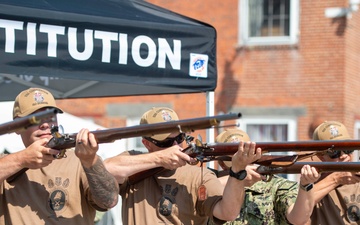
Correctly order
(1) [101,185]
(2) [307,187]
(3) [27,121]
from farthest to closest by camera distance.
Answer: (2) [307,187] → (1) [101,185] → (3) [27,121]

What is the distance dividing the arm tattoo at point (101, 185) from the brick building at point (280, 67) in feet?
38.1

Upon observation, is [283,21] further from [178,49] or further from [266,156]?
[266,156]

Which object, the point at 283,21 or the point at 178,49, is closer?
Answer: the point at 178,49

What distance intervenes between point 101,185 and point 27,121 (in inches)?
35.2

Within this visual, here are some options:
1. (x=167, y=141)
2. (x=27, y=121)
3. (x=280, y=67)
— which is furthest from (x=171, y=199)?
(x=280, y=67)

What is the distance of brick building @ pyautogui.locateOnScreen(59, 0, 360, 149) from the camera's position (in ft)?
52.7

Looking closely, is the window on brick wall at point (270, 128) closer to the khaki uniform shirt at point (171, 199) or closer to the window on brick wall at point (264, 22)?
the window on brick wall at point (264, 22)

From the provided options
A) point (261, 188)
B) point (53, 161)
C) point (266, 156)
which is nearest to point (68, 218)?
point (53, 161)

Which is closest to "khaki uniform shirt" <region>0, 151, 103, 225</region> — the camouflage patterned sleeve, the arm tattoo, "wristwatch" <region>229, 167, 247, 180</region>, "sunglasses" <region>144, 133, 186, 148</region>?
the arm tattoo

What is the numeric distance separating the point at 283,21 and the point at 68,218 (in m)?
12.2

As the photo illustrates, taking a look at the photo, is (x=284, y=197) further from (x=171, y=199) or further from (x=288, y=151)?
(x=171, y=199)

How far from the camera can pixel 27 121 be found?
411 cm

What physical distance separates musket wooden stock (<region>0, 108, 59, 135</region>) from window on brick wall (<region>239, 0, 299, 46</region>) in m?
12.5

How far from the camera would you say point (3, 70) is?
5.55 m
